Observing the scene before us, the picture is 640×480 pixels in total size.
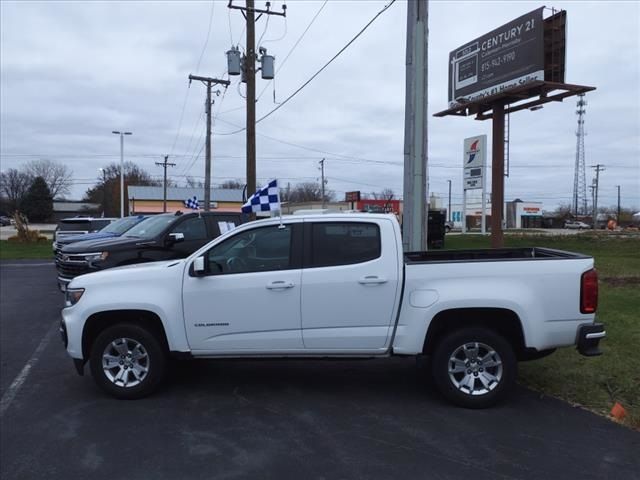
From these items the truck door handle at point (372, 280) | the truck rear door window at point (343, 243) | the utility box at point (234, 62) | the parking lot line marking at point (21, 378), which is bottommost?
the parking lot line marking at point (21, 378)

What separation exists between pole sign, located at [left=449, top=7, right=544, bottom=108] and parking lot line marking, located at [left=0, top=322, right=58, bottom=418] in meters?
12.0

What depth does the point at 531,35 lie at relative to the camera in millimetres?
14258

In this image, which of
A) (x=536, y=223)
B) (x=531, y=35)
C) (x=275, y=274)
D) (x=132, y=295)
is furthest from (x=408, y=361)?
(x=536, y=223)

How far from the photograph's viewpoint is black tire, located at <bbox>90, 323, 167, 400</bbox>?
5.67 m

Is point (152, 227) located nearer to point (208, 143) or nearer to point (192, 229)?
point (192, 229)

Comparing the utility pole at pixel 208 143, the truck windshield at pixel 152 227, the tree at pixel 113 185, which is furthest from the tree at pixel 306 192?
the truck windshield at pixel 152 227

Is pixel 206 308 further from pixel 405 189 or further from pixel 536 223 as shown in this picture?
pixel 536 223

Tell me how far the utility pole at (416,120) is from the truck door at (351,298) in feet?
12.6

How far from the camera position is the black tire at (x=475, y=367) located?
539 cm

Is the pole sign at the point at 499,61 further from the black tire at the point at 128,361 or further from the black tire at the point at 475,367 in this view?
the black tire at the point at 128,361

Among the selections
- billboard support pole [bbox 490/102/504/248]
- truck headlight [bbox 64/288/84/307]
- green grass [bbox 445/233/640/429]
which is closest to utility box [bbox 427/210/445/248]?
billboard support pole [bbox 490/102/504/248]

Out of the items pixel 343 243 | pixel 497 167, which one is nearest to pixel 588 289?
pixel 343 243

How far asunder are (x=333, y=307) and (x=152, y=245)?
5.19 m

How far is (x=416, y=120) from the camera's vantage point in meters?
9.34
